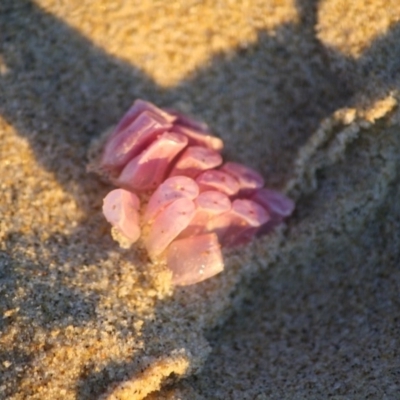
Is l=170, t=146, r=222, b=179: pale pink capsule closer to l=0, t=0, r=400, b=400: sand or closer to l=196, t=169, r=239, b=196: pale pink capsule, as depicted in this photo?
l=196, t=169, r=239, b=196: pale pink capsule

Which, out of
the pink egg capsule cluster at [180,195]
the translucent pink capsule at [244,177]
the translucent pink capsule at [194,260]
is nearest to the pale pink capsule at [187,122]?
the pink egg capsule cluster at [180,195]

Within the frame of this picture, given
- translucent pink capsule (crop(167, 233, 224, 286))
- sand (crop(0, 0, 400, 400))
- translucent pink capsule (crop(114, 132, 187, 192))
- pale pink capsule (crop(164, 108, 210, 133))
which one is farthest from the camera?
pale pink capsule (crop(164, 108, 210, 133))

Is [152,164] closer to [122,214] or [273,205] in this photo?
[122,214]

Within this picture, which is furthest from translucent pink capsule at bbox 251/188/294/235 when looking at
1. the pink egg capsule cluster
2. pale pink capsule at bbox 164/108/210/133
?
pale pink capsule at bbox 164/108/210/133

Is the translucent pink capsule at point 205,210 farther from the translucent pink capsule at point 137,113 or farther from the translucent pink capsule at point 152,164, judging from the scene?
the translucent pink capsule at point 137,113

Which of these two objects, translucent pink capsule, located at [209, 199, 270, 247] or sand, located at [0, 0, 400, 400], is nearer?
sand, located at [0, 0, 400, 400]

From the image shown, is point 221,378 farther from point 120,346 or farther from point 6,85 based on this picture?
point 6,85

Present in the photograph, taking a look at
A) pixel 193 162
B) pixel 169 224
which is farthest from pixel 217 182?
pixel 169 224
